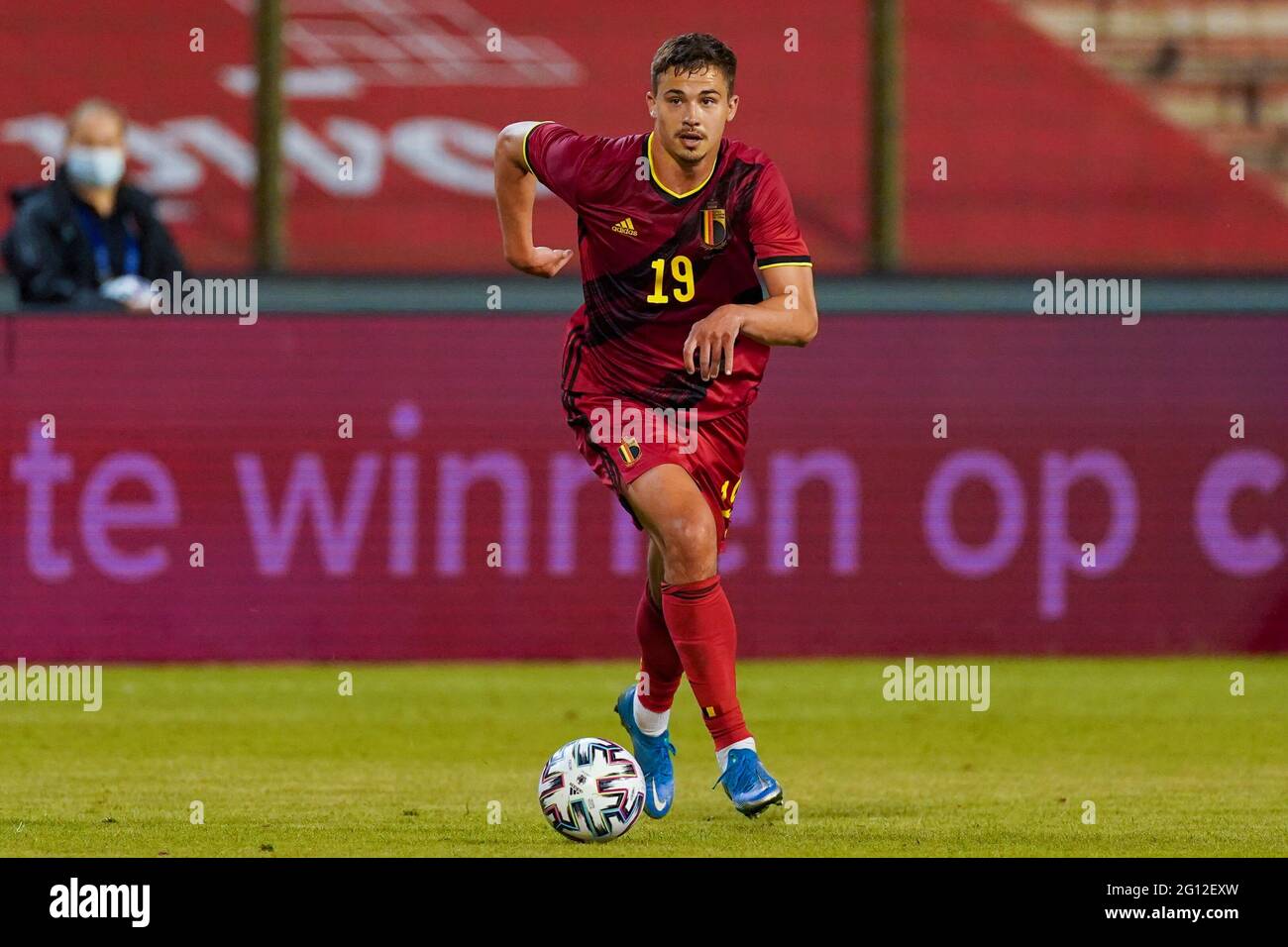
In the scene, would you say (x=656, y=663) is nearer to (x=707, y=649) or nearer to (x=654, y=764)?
(x=654, y=764)

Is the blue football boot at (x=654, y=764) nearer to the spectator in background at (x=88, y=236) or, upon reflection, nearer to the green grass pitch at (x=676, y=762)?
the green grass pitch at (x=676, y=762)

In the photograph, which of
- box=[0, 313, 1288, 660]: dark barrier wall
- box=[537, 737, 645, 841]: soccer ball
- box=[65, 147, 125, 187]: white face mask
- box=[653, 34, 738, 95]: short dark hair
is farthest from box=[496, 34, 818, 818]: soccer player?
box=[65, 147, 125, 187]: white face mask

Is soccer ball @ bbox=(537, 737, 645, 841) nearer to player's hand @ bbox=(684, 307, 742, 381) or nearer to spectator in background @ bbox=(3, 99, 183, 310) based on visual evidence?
player's hand @ bbox=(684, 307, 742, 381)

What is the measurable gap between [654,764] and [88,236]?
16.4ft

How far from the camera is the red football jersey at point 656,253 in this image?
6391mm

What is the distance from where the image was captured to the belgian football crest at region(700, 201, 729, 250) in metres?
6.39

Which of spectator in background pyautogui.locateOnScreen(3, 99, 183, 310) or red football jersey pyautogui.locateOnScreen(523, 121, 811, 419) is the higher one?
spectator in background pyautogui.locateOnScreen(3, 99, 183, 310)

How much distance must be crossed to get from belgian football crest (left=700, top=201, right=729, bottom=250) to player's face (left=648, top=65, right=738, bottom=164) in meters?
0.15

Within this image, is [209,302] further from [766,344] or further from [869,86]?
[766,344]

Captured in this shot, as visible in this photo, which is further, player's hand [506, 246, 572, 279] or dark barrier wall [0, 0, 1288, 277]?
dark barrier wall [0, 0, 1288, 277]

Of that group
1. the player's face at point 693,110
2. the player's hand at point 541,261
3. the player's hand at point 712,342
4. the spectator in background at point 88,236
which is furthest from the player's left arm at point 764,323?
the spectator in background at point 88,236

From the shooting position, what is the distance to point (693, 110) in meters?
6.18

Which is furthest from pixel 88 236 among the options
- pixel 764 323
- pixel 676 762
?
pixel 764 323

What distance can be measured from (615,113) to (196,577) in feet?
25.2
